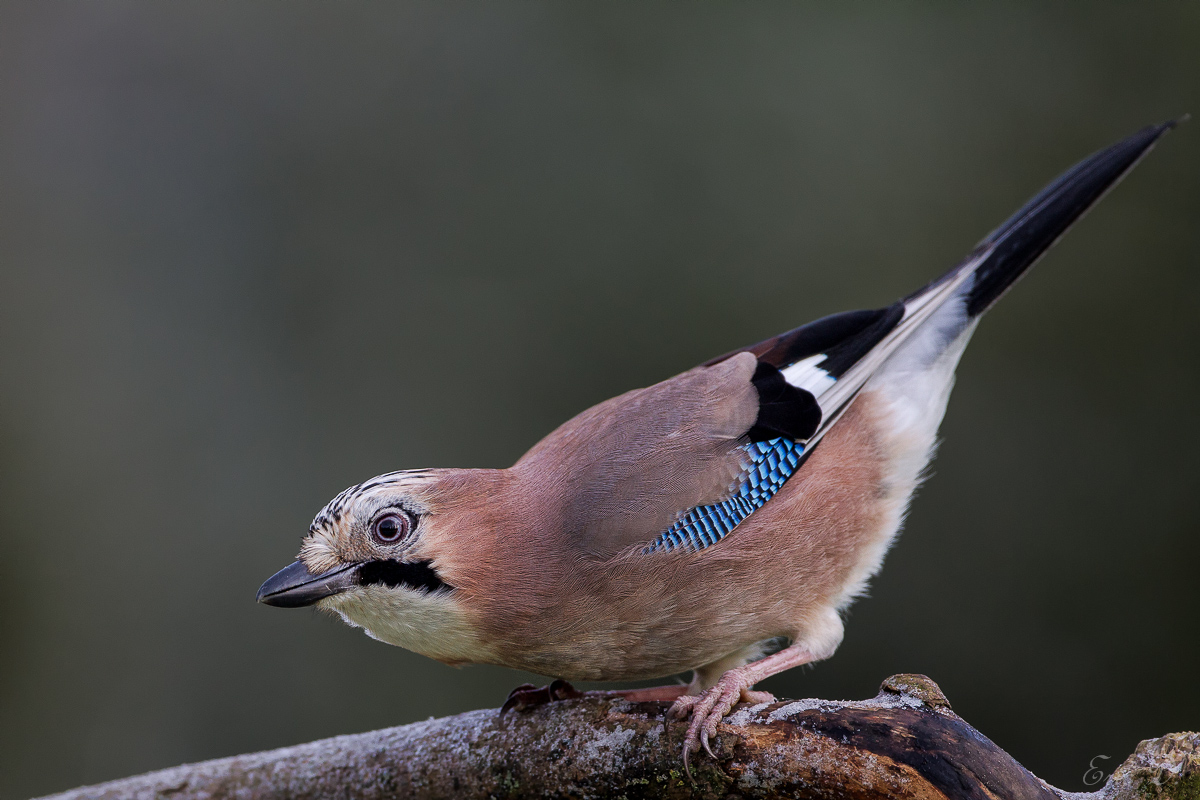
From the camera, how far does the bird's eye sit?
2.44 meters

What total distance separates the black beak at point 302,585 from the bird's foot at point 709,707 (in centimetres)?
90

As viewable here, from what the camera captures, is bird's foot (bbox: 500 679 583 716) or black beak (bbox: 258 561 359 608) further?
bird's foot (bbox: 500 679 583 716)

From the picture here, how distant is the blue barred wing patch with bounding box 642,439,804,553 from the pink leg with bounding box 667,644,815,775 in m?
0.36

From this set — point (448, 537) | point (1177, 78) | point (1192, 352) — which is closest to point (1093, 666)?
point (1192, 352)

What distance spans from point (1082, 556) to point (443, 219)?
4.09 m

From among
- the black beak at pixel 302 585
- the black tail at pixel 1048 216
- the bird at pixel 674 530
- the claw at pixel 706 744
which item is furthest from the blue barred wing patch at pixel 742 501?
the black tail at pixel 1048 216

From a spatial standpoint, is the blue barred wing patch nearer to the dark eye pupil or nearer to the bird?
the bird

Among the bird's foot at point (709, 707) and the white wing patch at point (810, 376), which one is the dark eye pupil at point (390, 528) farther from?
the white wing patch at point (810, 376)

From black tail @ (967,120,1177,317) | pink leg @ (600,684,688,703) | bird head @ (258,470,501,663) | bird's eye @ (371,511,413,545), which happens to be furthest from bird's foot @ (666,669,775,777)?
black tail @ (967,120,1177,317)

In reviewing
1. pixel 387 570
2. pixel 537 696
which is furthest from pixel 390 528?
pixel 537 696

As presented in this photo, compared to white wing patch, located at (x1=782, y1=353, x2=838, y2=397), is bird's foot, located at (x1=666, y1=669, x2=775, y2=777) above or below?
below

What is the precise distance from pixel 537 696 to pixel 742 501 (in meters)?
0.83

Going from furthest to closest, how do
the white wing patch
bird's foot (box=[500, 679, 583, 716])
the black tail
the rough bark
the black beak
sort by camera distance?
1. the black tail
2. the white wing patch
3. bird's foot (box=[500, 679, 583, 716])
4. the black beak
5. the rough bark

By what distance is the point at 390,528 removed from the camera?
8.03ft
